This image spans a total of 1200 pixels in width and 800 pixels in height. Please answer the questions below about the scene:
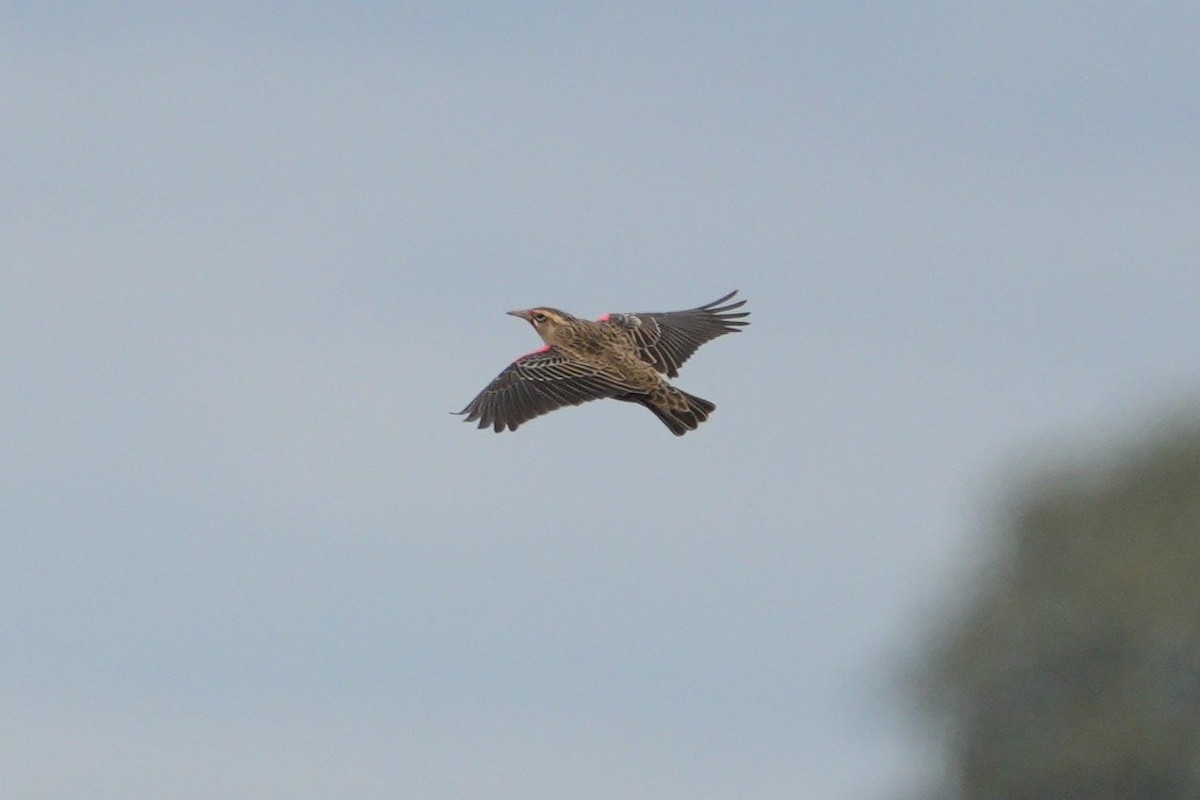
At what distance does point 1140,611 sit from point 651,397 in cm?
3038

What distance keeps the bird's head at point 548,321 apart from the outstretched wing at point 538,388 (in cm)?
23

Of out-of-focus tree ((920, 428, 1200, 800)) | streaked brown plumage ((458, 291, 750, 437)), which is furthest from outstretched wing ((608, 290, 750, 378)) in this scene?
out-of-focus tree ((920, 428, 1200, 800))

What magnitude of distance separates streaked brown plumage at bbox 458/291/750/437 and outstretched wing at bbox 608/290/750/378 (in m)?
0.01

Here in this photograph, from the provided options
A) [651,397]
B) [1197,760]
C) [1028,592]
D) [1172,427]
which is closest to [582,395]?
[651,397]

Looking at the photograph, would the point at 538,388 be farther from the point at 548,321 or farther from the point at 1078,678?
the point at 1078,678

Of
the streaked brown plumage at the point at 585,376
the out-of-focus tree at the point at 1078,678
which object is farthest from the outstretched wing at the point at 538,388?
the out-of-focus tree at the point at 1078,678

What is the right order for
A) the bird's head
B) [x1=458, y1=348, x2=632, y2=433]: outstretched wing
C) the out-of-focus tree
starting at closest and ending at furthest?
[x1=458, y1=348, x2=632, y2=433]: outstretched wing → the bird's head → the out-of-focus tree

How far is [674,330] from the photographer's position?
3331 centimetres

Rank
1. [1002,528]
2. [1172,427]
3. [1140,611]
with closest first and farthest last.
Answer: [1140,611] → [1002,528] → [1172,427]

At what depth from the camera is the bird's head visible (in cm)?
3195

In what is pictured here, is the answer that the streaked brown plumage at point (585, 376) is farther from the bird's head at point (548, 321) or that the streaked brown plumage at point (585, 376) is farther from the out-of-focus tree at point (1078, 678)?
the out-of-focus tree at point (1078, 678)

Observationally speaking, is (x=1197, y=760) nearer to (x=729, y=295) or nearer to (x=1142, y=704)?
(x=1142, y=704)

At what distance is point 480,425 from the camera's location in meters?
31.1

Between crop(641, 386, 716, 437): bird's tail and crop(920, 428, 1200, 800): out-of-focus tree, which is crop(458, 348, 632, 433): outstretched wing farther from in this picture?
crop(920, 428, 1200, 800): out-of-focus tree
